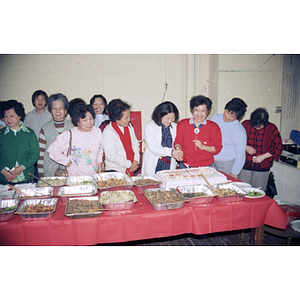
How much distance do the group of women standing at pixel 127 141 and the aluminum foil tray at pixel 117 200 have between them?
2.06 feet

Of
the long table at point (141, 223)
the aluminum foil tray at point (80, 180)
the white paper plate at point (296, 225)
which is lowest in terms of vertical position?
the white paper plate at point (296, 225)

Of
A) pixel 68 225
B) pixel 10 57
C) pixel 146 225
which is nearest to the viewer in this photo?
pixel 68 225

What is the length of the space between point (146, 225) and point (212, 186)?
2.55 ft

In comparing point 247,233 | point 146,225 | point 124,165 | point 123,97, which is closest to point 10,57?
point 123,97

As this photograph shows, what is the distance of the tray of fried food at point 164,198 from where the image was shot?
190 cm

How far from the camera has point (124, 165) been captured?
275cm

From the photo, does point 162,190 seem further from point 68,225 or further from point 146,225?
point 68,225

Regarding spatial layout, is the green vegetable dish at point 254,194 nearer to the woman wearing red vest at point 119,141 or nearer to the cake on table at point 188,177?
the cake on table at point 188,177

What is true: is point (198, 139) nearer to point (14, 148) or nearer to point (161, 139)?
point (161, 139)

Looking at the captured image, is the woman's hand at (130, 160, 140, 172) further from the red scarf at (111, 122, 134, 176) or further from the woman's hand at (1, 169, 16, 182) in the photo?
the woman's hand at (1, 169, 16, 182)

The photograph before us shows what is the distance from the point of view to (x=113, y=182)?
7.47ft

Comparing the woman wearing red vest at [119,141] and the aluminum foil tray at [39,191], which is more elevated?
the woman wearing red vest at [119,141]

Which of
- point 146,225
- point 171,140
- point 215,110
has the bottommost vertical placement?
point 146,225

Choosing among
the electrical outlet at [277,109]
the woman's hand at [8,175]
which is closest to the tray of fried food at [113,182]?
the woman's hand at [8,175]
